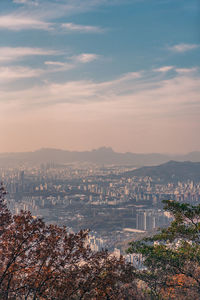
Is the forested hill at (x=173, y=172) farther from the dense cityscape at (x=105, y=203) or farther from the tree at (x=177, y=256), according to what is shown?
the tree at (x=177, y=256)

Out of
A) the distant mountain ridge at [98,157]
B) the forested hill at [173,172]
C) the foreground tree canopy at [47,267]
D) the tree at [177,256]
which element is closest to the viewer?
the foreground tree canopy at [47,267]

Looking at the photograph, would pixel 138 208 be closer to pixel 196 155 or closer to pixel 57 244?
pixel 57 244

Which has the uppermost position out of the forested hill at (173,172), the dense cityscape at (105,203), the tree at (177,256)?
the tree at (177,256)

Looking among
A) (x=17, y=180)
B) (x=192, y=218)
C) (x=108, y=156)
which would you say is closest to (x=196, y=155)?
(x=108, y=156)

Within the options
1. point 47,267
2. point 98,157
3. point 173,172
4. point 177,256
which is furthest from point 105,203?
point 98,157

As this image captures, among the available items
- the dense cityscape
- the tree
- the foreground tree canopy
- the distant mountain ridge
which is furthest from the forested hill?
the foreground tree canopy

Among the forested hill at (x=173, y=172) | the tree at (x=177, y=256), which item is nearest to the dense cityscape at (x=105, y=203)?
the forested hill at (x=173, y=172)

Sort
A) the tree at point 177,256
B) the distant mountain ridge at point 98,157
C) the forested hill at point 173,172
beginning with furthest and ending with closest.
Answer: the distant mountain ridge at point 98,157
the forested hill at point 173,172
the tree at point 177,256
